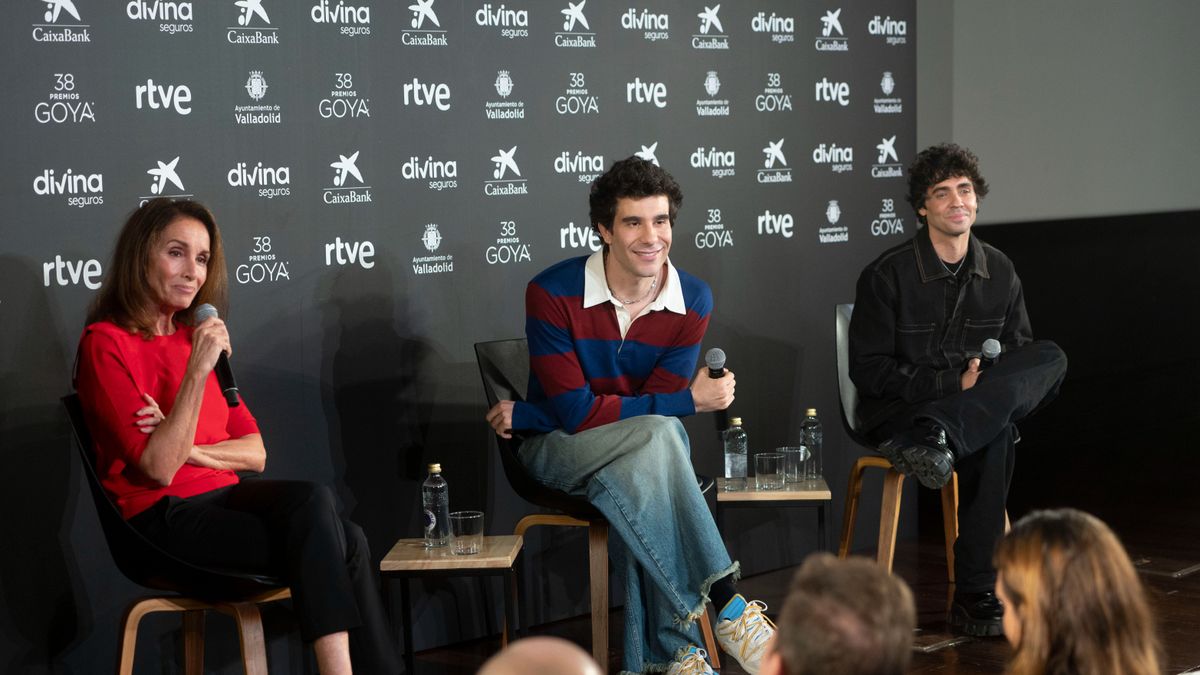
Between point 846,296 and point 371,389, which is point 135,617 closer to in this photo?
point 371,389

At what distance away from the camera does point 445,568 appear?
3.57 meters

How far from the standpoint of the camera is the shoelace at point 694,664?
3545 mm

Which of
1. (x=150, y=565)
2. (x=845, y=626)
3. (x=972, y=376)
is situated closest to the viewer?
(x=845, y=626)

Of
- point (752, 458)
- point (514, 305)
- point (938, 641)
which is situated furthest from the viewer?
point (752, 458)

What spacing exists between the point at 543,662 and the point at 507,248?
3.30 m

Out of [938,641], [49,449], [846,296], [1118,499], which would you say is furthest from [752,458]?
[49,449]

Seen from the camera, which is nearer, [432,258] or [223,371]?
[223,371]

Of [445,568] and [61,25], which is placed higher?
[61,25]

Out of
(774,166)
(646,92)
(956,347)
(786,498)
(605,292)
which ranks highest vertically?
(646,92)

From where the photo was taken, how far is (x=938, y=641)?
405cm

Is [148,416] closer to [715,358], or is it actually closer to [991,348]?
[715,358]

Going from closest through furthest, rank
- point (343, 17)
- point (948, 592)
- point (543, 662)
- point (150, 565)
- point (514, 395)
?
point (543, 662) < point (150, 565) < point (343, 17) < point (514, 395) < point (948, 592)

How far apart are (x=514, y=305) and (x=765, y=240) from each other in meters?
1.10

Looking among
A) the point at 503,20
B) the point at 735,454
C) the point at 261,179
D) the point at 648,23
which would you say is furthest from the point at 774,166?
the point at 261,179
